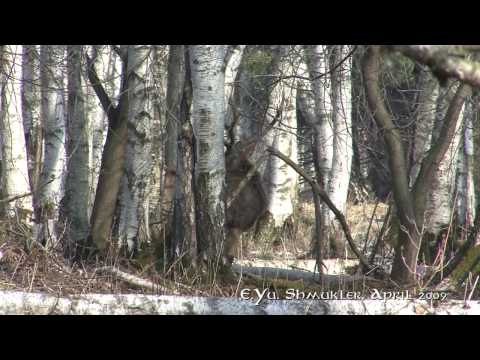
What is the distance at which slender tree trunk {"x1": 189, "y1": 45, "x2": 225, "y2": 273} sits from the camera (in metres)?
6.68

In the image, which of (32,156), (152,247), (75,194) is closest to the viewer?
(152,247)

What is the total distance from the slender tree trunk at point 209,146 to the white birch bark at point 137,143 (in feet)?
4.39

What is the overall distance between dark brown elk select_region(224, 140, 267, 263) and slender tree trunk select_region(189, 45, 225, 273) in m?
0.32

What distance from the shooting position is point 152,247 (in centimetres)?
767

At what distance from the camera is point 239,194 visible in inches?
330

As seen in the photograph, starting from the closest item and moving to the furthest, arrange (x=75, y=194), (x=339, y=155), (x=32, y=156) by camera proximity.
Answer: (x=75, y=194), (x=339, y=155), (x=32, y=156)

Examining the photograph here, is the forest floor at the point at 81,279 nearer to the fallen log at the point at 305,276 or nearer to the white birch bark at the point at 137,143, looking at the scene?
the fallen log at the point at 305,276

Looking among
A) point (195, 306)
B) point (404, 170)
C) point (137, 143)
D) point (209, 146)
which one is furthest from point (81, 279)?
point (404, 170)

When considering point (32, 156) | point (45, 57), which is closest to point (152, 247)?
point (45, 57)

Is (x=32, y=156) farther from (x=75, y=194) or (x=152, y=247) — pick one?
(x=152, y=247)

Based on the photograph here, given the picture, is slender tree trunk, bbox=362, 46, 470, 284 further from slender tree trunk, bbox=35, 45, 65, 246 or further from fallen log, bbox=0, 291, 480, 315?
slender tree trunk, bbox=35, 45, 65, 246

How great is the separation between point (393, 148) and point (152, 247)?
9.08ft

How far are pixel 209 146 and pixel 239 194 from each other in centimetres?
177

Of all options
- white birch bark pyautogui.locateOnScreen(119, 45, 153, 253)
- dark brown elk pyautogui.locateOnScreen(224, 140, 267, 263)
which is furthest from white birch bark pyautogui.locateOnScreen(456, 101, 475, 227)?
white birch bark pyautogui.locateOnScreen(119, 45, 153, 253)
